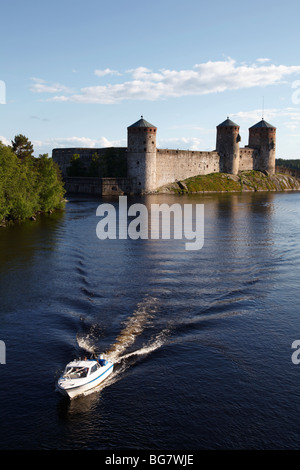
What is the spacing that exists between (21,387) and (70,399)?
86.0 inches

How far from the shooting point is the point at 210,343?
2178cm

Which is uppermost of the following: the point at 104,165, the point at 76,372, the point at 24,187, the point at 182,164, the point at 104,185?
the point at 182,164

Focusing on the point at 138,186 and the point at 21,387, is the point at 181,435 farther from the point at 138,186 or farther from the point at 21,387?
the point at 138,186

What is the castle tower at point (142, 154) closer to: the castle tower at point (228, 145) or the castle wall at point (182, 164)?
the castle wall at point (182, 164)

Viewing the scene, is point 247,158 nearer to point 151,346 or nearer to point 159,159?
point 159,159

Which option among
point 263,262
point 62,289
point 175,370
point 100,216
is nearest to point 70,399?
point 175,370

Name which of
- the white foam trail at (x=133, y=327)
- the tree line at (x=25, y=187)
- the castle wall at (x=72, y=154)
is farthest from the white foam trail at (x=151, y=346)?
the castle wall at (x=72, y=154)

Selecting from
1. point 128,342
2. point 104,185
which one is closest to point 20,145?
point 104,185

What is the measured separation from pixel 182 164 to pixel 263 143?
33.2 meters

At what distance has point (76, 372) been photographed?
58.9 ft

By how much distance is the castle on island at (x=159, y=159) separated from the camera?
3784 inches

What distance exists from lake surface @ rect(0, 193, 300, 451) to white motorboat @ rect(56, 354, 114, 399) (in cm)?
39

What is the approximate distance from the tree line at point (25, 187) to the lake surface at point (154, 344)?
1417cm

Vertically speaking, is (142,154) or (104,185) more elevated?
(142,154)
